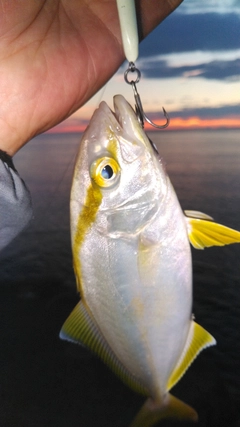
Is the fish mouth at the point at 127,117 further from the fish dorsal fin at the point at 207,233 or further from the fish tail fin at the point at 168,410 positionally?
the fish tail fin at the point at 168,410

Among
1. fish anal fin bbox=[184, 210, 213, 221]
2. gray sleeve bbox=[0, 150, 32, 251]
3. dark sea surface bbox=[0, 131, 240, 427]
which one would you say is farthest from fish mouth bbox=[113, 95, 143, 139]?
dark sea surface bbox=[0, 131, 240, 427]

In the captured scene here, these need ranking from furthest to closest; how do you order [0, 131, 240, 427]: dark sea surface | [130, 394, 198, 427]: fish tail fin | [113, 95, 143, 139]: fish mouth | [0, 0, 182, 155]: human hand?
1. [0, 131, 240, 427]: dark sea surface
2. [0, 0, 182, 155]: human hand
3. [130, 394, 198, 427]: fish tail fin
4. [113, 95, 143, 139]: fish mouth

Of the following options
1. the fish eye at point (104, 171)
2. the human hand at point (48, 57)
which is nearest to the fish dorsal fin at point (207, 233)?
the fish eye at point (104, 171)

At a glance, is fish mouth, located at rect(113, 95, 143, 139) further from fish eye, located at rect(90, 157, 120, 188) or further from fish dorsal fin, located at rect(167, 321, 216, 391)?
fish dorsal fin, located at rect(167, 321, 216, 391)

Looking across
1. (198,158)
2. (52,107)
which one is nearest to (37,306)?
(198,158)

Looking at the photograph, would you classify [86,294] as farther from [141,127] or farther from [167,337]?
[141,127]
